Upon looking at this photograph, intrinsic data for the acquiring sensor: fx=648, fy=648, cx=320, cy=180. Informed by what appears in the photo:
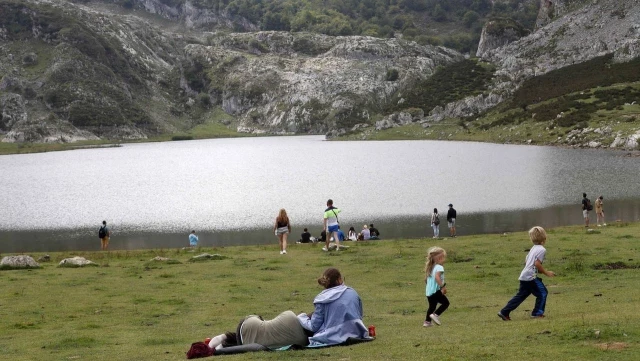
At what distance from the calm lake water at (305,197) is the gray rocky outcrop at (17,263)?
62.4 ft

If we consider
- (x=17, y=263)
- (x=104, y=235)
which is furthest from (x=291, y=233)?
(x=17, y=263)

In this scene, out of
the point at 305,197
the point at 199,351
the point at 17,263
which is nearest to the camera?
the point at 199,351

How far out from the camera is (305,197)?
83.2m

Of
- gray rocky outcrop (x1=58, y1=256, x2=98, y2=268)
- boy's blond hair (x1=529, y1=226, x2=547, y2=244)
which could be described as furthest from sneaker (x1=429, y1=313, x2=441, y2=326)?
gray rocky outcrop (x1=58, y1=256, x2=98, y2=268)

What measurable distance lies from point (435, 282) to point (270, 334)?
487 centimetres

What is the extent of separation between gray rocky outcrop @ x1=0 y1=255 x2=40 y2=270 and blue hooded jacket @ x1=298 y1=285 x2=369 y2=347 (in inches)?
1053

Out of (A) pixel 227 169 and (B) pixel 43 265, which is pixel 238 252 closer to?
(B) pixel 43 265

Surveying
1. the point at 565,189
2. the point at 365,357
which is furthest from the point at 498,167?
the point at 365,357

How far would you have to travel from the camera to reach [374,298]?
24812mm

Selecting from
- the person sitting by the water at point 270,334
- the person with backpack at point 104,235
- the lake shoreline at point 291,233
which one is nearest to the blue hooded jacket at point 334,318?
the person sitting by the water at point 270,334

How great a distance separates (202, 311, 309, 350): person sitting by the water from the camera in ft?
50.1

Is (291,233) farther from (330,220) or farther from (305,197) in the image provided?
(305,197)

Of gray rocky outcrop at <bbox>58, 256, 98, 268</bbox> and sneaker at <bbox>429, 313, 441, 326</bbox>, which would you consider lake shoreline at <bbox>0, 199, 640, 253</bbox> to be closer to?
gray rocky outcrop at <bbox>58, 256, 98, 268</bbox>

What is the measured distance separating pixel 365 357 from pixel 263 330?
8.85 ft
